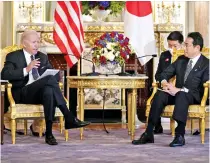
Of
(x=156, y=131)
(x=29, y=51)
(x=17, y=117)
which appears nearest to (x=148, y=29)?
(x=156, y=131)

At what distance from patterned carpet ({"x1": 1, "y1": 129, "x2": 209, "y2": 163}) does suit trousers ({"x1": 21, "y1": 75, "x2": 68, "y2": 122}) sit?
1.19 ft

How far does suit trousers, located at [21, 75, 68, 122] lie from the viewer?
4.93 metres

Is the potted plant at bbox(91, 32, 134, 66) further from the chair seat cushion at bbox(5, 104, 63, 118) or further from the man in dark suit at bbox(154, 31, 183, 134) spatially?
the chair seat cushion at bbox(5, 104, 63, 118)

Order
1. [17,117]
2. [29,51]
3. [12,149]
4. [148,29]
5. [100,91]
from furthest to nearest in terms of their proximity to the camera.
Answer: [100,91]
[148,29]
[29,51]
[17,117]
[12,149]

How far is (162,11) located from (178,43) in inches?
86.1

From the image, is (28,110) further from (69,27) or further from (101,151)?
(69,27)

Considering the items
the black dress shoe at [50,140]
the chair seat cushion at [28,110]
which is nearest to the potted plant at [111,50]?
the chair seat cushion at [28,110]

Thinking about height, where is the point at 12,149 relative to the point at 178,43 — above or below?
below

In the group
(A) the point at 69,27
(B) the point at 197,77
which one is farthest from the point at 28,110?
(A) the point at 69,27

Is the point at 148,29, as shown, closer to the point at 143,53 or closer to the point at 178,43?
the point at 143,53

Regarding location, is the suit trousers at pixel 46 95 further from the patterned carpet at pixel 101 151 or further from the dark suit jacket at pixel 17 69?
the patterned carpet at pixel 101 151

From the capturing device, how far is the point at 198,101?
16.7 ft

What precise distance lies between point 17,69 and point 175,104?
5.44ft

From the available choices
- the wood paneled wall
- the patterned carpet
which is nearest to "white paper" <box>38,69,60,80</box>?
the patterned carpet
